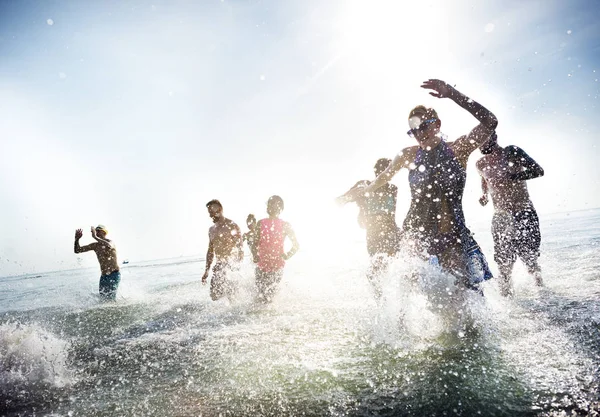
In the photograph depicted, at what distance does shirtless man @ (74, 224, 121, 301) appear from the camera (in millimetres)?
7941

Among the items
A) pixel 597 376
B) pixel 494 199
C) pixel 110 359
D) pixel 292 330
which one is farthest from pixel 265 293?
pixel 597 376

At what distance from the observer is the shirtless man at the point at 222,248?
6.43 metres

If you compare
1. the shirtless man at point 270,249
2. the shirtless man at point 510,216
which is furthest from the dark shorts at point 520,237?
the shirtless man at point 270,249

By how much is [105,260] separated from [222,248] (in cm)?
360

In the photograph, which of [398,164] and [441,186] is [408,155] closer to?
[398,164]

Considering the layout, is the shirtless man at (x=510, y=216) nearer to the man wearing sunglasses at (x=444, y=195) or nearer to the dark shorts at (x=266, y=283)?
the man wearing sunglasses at (x=444, y=195)

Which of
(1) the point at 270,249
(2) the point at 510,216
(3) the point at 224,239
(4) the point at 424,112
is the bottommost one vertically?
(1) the point at 270,249

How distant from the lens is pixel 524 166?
14.2 ft

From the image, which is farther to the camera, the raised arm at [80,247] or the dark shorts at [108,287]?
the dark shorts at [108,287]

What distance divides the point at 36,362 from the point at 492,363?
4.01 metres

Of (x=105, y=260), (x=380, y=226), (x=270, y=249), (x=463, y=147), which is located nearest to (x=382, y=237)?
(x=380, y=226)

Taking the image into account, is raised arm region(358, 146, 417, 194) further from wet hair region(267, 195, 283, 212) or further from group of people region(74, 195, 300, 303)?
group of people region(74, 195, 300, 303)

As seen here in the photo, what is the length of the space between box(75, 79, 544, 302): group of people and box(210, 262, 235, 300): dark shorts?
2 centimetres

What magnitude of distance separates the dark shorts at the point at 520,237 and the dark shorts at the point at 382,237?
1.51 meters
